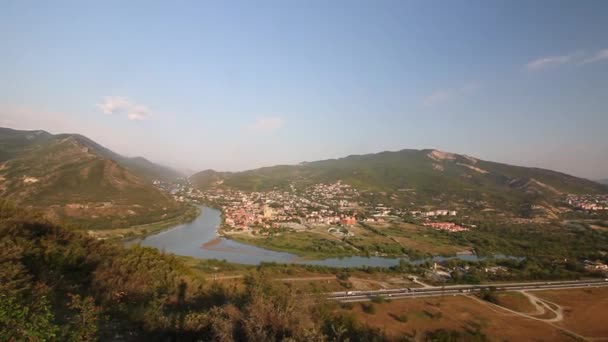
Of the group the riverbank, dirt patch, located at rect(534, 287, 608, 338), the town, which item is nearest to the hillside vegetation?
dirt patch, located at rect(534, 287, 608, 338)

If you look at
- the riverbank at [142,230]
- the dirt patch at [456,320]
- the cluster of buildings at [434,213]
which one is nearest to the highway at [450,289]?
the dirt patch at [456,320]

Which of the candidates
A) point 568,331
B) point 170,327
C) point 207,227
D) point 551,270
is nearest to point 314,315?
point 170,327

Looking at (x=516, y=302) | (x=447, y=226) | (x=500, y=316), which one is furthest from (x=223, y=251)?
(x=447, y=226)

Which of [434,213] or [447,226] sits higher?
[434,213]

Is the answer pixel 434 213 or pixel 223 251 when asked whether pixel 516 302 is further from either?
pixel 434 213

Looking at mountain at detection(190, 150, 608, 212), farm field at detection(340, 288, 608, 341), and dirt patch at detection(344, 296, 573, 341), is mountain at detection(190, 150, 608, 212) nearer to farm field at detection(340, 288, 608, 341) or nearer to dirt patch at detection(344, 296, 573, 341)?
farm field at detection(340, 288, 608, 341)

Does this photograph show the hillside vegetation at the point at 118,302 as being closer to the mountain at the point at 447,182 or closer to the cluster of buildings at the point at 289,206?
the cluster of buildings at the point at 289,206
